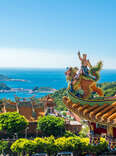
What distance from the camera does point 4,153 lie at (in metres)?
25.9

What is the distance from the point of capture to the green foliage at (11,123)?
93.8 feet

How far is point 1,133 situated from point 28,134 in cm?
342

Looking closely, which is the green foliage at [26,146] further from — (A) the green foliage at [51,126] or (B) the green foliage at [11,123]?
(A) the green foliage at [51,126]

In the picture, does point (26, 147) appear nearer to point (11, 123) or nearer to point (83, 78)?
point (11, 123)

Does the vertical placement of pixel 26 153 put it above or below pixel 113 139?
below

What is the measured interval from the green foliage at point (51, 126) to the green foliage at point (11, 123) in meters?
2.04

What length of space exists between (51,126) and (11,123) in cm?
457

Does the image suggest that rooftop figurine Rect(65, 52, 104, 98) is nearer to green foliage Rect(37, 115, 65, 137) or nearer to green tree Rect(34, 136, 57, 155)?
green tree Rect(34, 136, 57, 155)

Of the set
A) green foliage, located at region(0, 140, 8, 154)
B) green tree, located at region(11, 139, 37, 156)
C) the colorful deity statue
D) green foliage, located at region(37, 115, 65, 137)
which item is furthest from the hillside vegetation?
the colorful deity statue

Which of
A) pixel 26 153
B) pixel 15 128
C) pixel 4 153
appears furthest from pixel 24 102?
pixel 26 153

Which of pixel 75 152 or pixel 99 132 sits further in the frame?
pixel 75 152

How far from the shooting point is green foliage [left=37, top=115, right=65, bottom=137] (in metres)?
29.2

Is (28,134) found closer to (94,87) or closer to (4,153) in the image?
(4,153)

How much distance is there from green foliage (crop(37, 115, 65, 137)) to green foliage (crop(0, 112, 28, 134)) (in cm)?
204
